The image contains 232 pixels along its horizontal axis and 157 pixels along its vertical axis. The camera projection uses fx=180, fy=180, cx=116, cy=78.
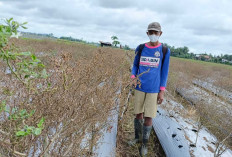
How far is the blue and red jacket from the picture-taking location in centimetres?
243

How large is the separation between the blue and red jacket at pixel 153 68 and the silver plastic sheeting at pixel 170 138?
0.87m

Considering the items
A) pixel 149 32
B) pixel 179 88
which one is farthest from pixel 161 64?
pixel 179 88

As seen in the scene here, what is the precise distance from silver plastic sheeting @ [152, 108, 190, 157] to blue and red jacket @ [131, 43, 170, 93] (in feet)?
2.84

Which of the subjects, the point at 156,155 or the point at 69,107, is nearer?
the point at 69,107

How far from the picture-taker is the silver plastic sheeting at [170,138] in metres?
2.56

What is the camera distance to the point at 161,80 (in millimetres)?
2525

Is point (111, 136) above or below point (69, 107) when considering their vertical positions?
below

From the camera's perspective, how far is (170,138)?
9.32ft

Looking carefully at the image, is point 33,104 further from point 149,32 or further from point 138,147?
point 138,147

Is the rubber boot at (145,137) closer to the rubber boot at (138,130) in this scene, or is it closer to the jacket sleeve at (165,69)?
the rubber boot at (138,130)

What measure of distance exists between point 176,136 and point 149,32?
5.59 feet

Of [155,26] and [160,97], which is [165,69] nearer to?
[160,97]

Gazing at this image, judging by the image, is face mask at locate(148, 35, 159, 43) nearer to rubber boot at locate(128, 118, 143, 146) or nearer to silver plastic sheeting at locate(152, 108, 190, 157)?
rubber boot at locate(128, 118, 143, 146)

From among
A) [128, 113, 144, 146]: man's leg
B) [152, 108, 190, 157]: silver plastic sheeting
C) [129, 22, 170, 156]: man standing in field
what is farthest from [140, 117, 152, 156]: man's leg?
[152, 108, 190, 157]: silver plastic sheeting
